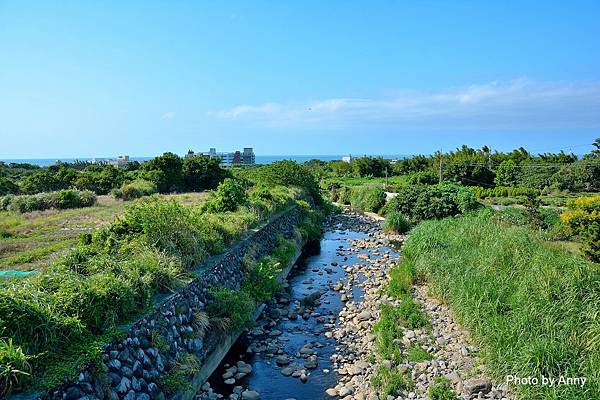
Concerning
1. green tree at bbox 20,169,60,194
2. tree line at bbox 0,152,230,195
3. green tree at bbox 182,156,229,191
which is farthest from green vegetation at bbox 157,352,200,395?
green tree at bbox 20,169,60,194

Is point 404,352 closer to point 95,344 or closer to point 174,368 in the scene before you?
point 174,368

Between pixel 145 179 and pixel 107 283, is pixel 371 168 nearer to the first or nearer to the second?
pixel 145 179

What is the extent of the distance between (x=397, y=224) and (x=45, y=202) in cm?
2235

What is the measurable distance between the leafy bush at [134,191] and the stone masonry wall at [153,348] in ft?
68.2

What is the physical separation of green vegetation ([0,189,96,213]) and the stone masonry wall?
18.1 m

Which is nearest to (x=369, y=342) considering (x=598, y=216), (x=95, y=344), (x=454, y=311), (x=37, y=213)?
(x=454, y=311)

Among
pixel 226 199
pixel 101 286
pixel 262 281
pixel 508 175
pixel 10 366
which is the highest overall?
pixel 508 175

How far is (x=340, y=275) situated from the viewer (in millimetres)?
19312

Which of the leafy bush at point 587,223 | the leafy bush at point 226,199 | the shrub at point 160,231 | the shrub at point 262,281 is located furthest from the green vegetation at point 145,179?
the leafy bush at point 587,223

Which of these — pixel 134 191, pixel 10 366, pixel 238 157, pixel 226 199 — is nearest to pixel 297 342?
pixel 10 366

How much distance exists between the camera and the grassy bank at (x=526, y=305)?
7.54 meters

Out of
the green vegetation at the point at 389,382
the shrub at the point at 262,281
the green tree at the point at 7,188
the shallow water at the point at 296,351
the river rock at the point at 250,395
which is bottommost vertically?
the shallow water at the point at 296,351

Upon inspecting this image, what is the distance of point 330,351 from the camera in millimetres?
11547

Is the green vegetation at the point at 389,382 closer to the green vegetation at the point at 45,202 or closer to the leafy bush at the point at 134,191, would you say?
the green vegetation at the point at 45,202
